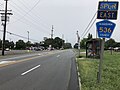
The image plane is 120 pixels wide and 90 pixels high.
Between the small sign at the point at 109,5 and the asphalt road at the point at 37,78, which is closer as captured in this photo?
the asphalt road at the point at 37,78

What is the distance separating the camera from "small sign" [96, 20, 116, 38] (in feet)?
41.3

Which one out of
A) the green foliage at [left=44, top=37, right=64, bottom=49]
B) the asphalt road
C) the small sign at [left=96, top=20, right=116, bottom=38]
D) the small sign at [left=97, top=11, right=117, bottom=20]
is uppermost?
the green foliage at [left=44, top=37, right=64, bottom=49]

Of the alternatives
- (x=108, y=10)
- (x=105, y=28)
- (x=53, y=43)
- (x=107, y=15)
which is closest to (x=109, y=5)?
(x=108, y=10)

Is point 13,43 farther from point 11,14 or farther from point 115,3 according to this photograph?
point 115,3

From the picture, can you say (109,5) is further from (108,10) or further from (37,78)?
(37,78)

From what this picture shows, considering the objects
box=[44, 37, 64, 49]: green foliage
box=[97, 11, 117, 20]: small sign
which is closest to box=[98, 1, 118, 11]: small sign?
box=[97, 11, 117, 20]: small sign

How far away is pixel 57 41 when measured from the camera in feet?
646

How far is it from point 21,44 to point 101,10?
132 metres


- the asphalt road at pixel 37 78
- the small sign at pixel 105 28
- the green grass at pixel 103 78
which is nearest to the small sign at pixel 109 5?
the small sign at pixel 105 28

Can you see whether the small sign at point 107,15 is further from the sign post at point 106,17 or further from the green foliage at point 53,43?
the green foliage at point 53,43

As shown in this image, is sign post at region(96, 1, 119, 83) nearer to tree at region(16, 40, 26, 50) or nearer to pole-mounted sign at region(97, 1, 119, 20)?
pole-mounted sign at region(97, 1, 119, 20)

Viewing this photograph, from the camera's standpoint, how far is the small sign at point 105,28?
1258 centimetres

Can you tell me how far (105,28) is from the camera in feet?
41.5

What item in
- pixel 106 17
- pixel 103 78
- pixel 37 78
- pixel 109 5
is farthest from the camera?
pixel 103 78
